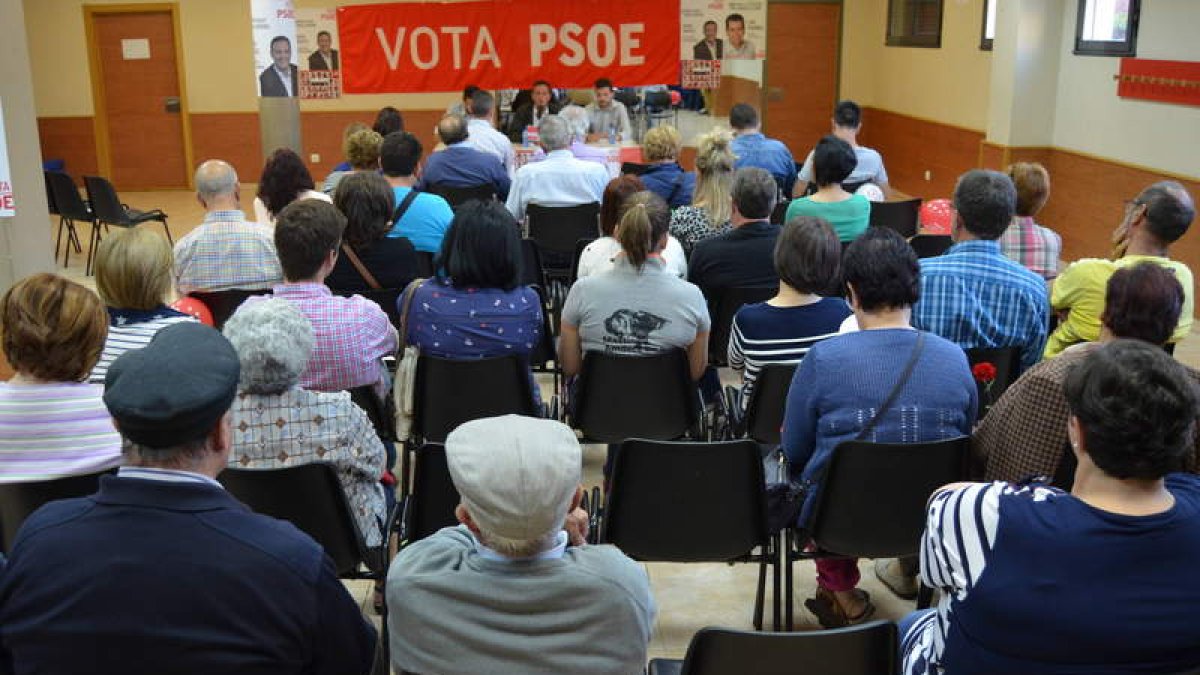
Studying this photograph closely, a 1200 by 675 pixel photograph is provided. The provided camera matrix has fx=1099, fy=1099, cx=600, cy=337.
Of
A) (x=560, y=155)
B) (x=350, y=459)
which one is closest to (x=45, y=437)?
(x=350, y=459)

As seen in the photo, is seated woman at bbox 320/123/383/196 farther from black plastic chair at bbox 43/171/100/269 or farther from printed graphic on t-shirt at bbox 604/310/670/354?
black plastic chair at bbox 43/171/100/269

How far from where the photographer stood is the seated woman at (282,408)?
267cm

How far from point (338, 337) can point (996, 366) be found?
213 cm

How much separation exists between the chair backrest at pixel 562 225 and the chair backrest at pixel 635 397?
261cm

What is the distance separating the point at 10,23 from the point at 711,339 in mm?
3921

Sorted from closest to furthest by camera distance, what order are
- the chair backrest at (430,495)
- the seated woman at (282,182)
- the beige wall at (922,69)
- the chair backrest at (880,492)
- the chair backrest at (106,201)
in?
the chair backrest at (880,492)
the chair backrest at (430,495)
the seated woman at (282,182)
the chair backrest at (106,201)
the beige wall at (922,69)

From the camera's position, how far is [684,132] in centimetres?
1216

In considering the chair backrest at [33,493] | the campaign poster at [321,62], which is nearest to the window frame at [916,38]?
the campaign poster at [321,62]

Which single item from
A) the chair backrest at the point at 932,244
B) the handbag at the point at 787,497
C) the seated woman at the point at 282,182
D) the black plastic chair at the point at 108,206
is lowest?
the handbag at the point at 787,497

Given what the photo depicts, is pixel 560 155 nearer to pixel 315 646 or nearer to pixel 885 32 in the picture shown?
pixel 315 646

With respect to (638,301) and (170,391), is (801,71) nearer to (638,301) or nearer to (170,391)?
(638,301)

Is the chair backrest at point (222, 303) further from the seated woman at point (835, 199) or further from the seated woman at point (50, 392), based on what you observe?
the seated woman at point (835, 199)

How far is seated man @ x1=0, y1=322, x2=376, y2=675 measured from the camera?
165cm

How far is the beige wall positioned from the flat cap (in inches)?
376
